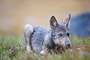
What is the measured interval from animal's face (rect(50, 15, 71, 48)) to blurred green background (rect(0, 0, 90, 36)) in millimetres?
13058

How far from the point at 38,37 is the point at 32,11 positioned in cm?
1300

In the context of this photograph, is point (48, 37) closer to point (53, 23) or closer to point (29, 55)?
point (53, 23)

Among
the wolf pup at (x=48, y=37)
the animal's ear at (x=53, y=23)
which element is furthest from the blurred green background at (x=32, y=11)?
the animal's ear at (x=53, y=23)

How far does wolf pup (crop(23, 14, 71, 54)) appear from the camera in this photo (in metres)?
10.7

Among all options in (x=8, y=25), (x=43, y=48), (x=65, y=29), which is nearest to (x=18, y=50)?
(x=43, y=48)

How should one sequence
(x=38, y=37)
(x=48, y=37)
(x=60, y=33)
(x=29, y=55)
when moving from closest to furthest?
(x=29, y=55), (x=60, y=33), (x=48, y=37), (x=38, y=37)

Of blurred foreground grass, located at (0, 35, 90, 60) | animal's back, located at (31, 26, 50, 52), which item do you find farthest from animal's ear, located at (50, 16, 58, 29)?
blurred foreground grass, located at (0, 35, 90, 60)

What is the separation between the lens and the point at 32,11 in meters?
25.1

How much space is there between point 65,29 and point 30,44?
2.06 metres

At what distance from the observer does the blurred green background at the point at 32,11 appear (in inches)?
963

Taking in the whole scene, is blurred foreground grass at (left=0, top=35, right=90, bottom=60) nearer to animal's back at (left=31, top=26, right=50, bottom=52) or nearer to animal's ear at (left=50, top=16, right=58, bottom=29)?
animal's back at (left=31, top=26, right=50, bottom=52)

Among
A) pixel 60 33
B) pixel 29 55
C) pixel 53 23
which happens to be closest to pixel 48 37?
pixel 53 23

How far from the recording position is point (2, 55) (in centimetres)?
1067

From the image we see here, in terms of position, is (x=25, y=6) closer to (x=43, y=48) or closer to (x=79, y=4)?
(x=79, y=4)
